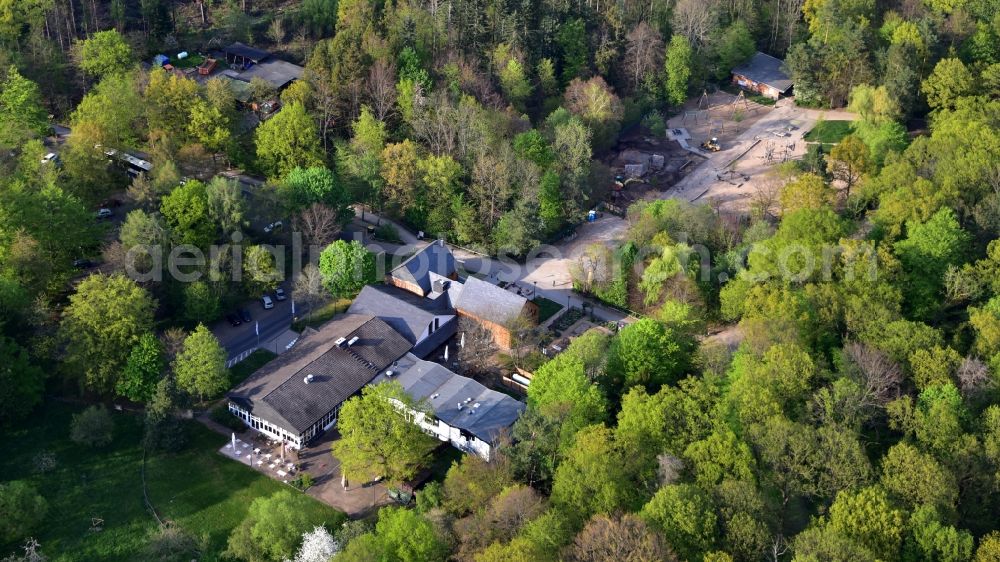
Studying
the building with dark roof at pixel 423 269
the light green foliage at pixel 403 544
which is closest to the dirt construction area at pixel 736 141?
the building with dark roof at pixel 423 269

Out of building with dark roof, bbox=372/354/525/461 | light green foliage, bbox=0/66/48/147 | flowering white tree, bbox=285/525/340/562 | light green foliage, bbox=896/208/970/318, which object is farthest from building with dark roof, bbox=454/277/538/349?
light green foliage, bbox=0/66/48/147

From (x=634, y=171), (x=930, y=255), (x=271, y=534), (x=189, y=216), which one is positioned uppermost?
(x=930, y=255)

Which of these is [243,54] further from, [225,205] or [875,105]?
[875,105]

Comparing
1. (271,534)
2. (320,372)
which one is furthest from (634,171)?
(271,534)

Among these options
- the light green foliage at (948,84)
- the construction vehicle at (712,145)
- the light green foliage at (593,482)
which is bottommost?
the construction vehicle at (712,145)

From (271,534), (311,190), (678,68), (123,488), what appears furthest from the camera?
(678,68)

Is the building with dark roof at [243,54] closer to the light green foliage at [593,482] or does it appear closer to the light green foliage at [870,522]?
the light green foliage at [593,482]

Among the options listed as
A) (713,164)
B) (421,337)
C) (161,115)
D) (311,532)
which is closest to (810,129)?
(713,164)
